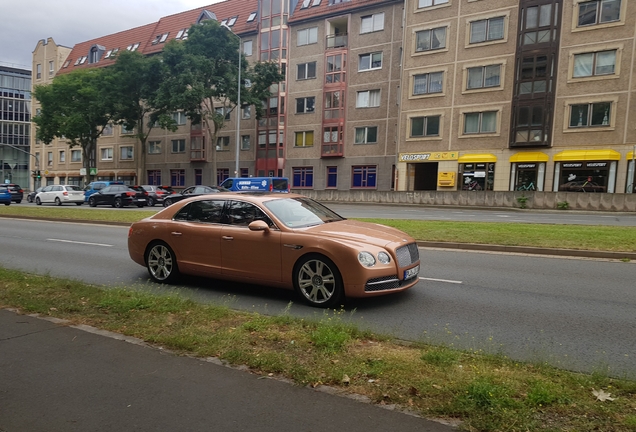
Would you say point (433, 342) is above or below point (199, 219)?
below

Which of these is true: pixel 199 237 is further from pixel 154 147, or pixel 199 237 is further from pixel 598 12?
pixel 154 147

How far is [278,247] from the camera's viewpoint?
6.21 meters

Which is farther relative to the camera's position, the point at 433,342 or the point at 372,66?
the point at 372,66

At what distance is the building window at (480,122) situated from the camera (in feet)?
111

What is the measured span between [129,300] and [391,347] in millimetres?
3253

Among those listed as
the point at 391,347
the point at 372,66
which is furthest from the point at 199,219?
the point at 372,66

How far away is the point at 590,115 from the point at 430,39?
13.1m

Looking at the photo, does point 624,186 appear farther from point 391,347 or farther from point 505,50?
point 391,347

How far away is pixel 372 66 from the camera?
39938mm

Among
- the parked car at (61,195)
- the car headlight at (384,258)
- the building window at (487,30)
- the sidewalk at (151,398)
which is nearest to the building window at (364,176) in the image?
the building window at (487,30)

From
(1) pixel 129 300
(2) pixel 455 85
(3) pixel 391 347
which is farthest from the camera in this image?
(2) pixel 455 85

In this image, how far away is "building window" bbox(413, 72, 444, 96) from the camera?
3609 centimetres

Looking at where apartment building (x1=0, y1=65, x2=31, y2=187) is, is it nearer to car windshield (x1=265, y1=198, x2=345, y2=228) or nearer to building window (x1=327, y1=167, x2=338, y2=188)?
building window (x1=327, y1=167, x2=338, y2=188)

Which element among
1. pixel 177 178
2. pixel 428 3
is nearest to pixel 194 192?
pixel 428 3
